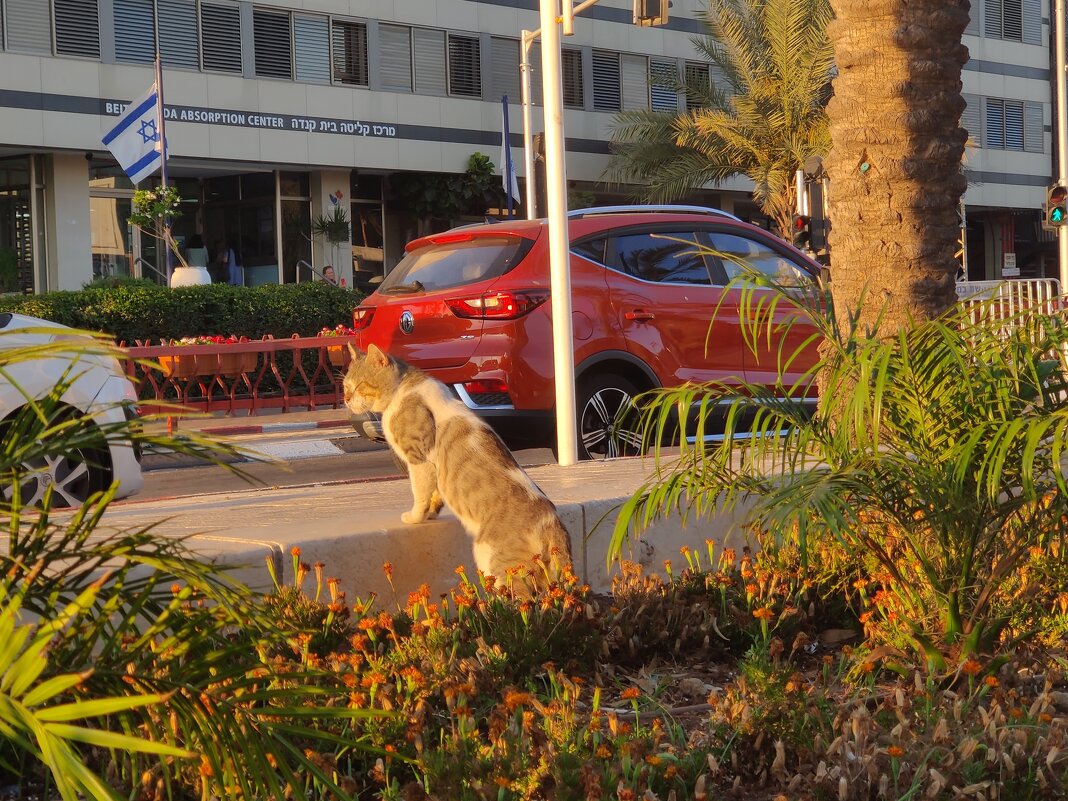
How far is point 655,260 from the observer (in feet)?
34.6

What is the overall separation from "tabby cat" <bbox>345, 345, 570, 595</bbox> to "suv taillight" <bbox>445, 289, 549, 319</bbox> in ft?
11.7

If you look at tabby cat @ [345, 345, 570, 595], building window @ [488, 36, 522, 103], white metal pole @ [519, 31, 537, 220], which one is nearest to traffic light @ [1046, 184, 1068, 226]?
white metal pole @ [519, 31, 537, 220]

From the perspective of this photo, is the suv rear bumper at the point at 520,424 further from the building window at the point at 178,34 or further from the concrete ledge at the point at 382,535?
the building window at the point at 178,34

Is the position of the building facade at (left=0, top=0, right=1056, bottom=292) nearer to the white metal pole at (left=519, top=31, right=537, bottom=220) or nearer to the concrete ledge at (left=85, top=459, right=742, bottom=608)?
the white metal pole at (left=519, top=31, right=537, bottom=220)

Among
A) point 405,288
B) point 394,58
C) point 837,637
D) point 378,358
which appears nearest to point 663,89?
point 394,58

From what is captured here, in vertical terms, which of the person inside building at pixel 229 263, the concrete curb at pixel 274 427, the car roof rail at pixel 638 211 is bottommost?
the concrete curb at pixel 274 427

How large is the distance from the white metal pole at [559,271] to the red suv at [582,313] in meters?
1.80

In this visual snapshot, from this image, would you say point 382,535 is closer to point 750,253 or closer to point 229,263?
point 750,253

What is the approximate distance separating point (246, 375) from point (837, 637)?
13.6 m

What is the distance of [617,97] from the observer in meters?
37.0

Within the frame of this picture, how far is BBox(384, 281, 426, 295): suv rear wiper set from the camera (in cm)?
1029

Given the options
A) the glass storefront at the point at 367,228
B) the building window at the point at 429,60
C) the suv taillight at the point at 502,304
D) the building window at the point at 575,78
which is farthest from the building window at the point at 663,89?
the suv taillight at the point at 502,304

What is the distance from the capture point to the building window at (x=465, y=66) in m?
34.0

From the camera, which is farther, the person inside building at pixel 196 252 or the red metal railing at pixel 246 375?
the person inside building at pixel 196 252
